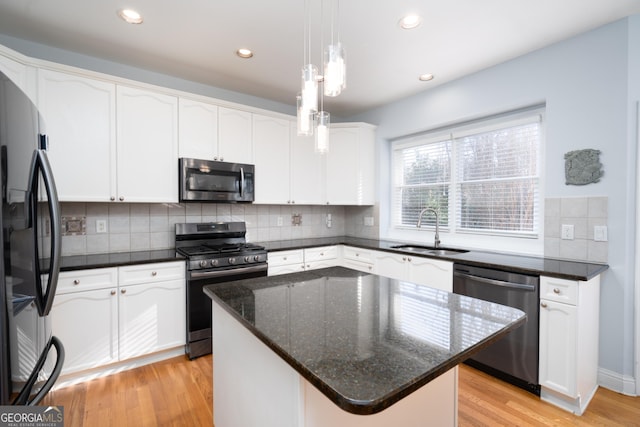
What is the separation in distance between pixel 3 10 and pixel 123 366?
8.63ft

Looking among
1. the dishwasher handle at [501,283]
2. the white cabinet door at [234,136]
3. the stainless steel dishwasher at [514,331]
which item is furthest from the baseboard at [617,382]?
the white cabinet door at [234,136]

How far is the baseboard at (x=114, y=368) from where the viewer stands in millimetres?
2131

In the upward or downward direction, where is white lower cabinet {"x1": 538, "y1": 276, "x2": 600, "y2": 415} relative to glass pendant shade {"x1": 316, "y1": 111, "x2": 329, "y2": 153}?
downward

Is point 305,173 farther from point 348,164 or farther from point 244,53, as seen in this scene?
point 244,53

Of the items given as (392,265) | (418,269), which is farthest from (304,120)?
(392,265)

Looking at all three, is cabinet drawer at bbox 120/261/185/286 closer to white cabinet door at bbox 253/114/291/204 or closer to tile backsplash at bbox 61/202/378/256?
tile backsplash at bbox 61/202/378/256

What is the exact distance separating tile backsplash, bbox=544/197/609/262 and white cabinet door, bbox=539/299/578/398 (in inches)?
23.3

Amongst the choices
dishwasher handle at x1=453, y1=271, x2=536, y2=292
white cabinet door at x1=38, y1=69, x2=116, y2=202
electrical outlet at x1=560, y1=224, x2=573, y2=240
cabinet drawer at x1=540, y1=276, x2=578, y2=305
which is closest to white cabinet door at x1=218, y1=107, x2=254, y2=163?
white cabinet door at x1=38, y1=69, x2=116, y2=202

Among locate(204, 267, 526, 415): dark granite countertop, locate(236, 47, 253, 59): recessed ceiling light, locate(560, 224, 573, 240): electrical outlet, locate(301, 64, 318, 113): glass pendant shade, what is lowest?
locate(204, 267, 526, 415): dark granite countertop

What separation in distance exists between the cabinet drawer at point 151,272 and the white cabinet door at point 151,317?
4cm

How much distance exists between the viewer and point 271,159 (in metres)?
3.32

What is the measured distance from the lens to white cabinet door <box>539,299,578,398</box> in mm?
1843

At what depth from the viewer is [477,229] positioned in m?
3.04

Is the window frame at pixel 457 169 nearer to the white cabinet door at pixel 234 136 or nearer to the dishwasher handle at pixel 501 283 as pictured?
the dishwasher handle at pixel 501 283
